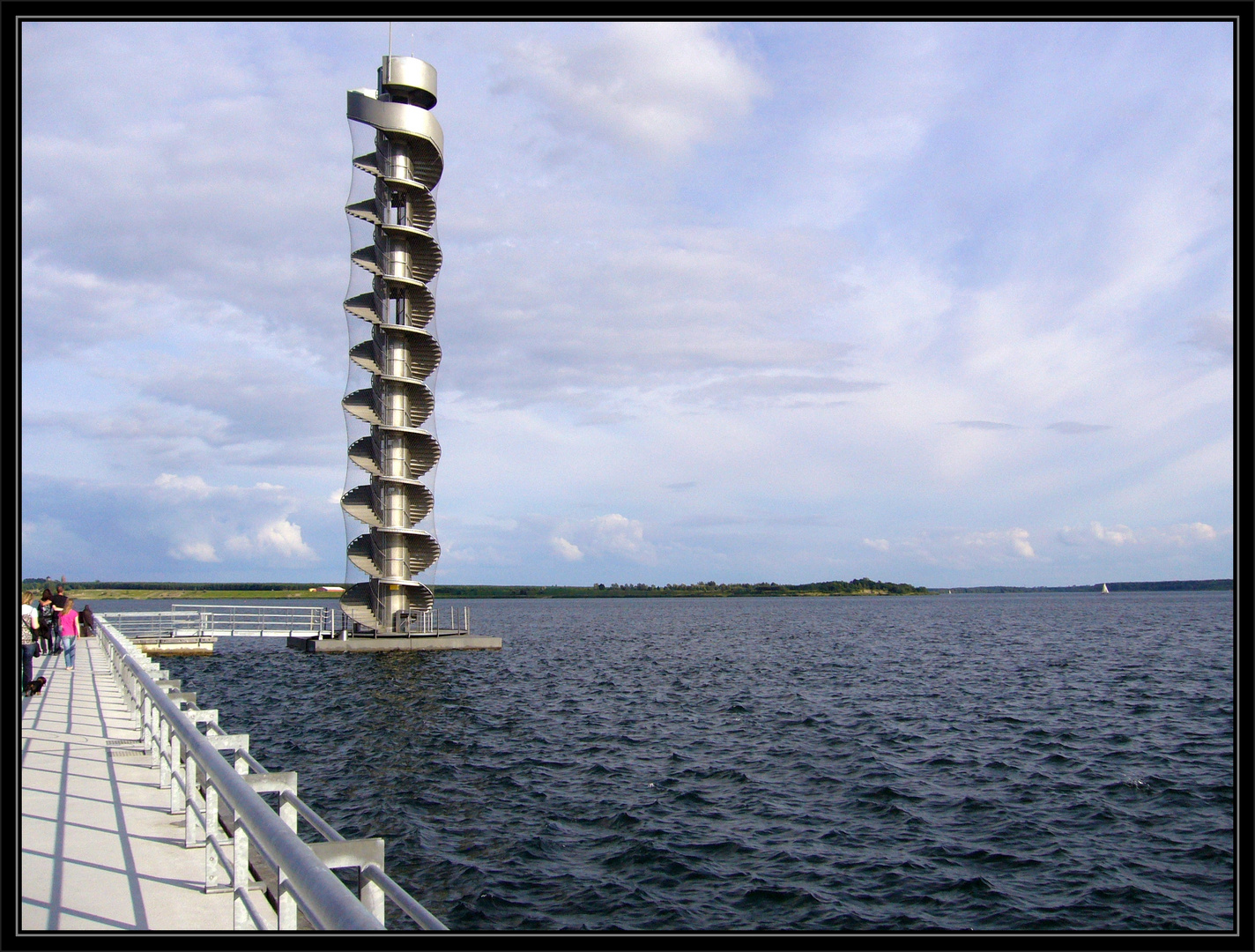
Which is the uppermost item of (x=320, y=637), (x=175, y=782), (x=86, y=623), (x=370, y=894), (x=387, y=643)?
(x=370, y=894)

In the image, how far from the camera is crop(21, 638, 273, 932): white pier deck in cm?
578

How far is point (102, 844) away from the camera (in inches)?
282

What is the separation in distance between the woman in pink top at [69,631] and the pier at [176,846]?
433 inches

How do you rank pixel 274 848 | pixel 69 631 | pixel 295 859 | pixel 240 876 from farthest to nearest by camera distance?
1. pixel 69 631
2. pixel 240 876
3. pixel 274 848
4. pixel 295 859

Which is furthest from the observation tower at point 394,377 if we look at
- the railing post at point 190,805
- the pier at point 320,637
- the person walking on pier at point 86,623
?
the railing post at point 190,805

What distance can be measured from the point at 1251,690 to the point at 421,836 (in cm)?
1257

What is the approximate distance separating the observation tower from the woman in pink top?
1110 inches

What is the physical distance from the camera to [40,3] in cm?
493

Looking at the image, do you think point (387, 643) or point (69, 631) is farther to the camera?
point (387, 643)

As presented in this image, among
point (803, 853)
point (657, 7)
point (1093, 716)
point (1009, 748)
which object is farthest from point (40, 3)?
point (1093, 716)

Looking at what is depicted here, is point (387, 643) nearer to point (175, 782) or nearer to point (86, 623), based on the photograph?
point (86, 623)

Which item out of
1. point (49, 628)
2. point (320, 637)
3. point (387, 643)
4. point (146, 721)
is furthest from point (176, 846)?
point (320, 637)

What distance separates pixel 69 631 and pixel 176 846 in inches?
663

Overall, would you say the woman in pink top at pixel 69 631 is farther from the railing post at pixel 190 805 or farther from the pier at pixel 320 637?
the pier at pixel 320 637
